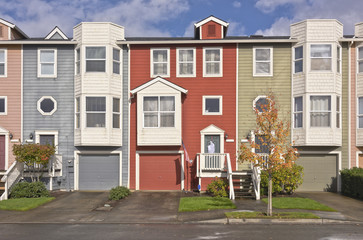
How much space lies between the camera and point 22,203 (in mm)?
17562

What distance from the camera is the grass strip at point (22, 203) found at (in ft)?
55.3

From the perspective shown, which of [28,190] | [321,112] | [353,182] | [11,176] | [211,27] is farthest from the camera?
[211,27]

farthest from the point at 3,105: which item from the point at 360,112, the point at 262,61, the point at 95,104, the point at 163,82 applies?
the point at 360,112

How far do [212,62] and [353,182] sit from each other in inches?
391

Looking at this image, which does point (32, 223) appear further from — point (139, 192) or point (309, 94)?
point (309, 94)

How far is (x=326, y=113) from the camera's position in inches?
848

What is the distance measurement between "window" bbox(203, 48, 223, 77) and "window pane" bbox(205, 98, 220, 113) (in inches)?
56.5

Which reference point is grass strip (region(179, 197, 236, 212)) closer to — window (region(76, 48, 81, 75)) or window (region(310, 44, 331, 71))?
window (region(310, 44, 331, 71))

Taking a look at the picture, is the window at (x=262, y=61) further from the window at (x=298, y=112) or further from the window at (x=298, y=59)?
the window at (x=298, y=112)

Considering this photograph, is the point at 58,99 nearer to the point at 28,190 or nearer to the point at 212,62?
the point at 28,190

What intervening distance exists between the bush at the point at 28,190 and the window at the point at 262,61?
42.9 ft

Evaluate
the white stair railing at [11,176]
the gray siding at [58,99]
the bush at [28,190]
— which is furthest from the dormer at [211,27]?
the white stair railing at [11,176]

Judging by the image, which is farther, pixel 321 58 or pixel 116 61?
pixel 116 61

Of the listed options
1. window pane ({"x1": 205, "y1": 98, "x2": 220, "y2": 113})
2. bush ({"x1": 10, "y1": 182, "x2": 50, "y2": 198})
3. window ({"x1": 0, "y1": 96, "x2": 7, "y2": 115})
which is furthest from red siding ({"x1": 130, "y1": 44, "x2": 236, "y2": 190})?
window ({"x1": 0, "y1": 96, "x2": 7, "y2": 115})
